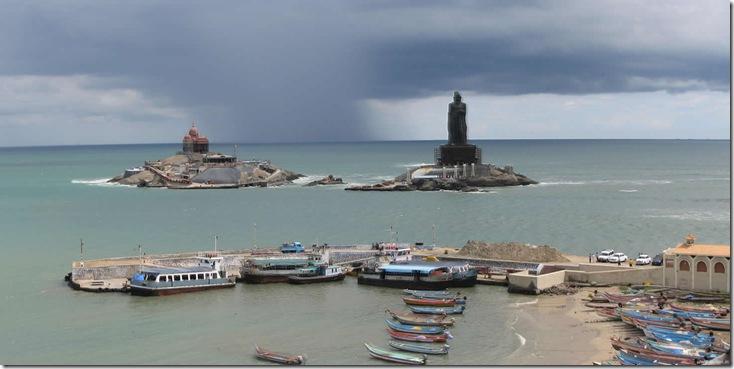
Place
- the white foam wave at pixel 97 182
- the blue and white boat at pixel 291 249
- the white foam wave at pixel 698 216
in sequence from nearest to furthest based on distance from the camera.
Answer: the blue and white boat at pixel 291 249 → the white foam wave at pixel 698 216 → the white foam wave at pixel 97 182

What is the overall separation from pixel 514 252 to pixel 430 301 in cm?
1285

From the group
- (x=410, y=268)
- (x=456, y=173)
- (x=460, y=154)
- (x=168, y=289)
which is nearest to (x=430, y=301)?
(x=410, y=268)

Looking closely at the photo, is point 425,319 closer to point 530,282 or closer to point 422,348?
point 422,348

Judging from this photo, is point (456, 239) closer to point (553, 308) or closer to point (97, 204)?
point (553, 308)

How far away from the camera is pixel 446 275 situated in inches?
2121

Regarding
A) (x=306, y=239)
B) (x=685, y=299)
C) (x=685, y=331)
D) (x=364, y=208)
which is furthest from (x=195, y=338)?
(x=364, y=208)

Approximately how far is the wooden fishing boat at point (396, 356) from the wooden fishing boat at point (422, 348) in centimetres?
66

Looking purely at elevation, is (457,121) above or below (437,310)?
above

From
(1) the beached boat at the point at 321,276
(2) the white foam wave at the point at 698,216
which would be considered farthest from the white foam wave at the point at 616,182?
(1) the beached boat at the point at 321,276

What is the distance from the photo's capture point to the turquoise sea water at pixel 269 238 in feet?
136

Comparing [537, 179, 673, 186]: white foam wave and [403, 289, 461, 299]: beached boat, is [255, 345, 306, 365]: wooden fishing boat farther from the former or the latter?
[537, 179, 673, 186]: white foam wave

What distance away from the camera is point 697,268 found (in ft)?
161

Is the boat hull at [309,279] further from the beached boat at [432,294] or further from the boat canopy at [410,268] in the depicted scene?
the beached boat at [432,294]

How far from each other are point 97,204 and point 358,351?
281ft
